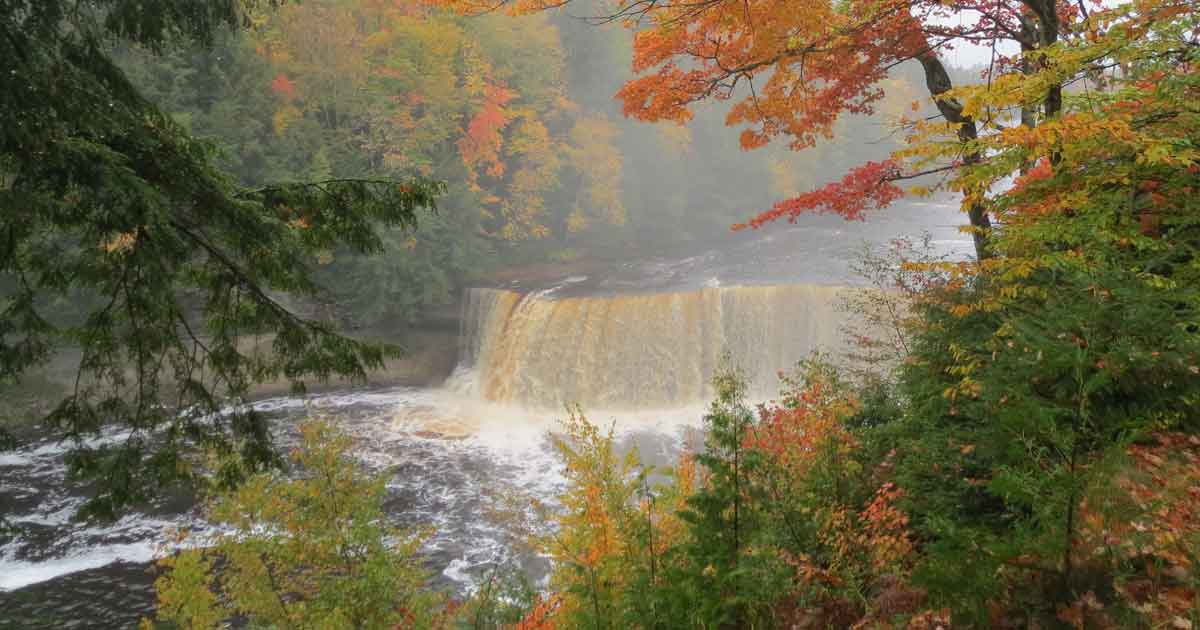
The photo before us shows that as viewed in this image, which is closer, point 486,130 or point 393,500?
point 393,500

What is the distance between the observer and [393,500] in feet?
43.7

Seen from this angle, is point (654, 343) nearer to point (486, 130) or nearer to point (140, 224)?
point (486, 130)

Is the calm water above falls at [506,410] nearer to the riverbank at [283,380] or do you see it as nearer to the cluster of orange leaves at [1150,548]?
the riverbank at [283,380]

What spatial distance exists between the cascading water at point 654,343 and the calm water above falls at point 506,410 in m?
0.04

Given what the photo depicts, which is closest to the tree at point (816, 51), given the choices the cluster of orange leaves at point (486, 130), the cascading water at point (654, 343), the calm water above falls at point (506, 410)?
the calm water above falls at point (506, 410)

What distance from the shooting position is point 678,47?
6.29 m

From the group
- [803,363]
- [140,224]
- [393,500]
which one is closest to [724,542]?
[140,224]

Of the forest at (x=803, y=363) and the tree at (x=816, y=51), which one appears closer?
the forest at (x=803, y=363)

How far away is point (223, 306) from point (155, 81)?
51.6 feet

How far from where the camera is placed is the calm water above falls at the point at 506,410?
1128 cm

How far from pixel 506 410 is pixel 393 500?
5311 mm

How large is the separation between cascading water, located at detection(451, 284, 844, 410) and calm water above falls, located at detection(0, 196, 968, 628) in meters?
0.04

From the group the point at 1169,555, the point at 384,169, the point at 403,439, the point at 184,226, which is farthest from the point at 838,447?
the point at 384,169

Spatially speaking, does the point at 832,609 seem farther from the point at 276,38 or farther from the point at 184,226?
the point at 276,38
